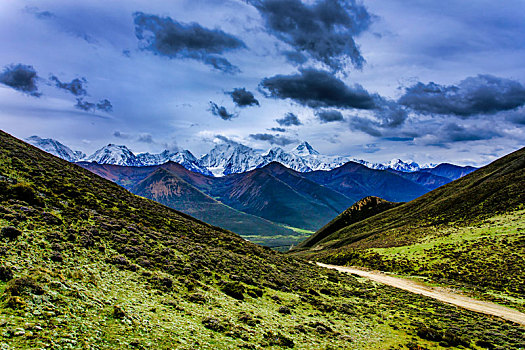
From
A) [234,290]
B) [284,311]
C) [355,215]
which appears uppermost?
[355,215]

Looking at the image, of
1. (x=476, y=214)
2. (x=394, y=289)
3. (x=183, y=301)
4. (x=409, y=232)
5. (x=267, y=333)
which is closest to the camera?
(x=267, y=333)

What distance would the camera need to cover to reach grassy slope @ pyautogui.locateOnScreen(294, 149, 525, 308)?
190ft

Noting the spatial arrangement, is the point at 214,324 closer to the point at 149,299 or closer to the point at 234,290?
the point at 149,299

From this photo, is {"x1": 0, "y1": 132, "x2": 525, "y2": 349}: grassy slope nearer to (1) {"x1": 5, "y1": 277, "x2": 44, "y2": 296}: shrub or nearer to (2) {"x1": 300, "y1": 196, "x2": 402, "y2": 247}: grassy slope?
(1) {"x1": 5, "y1": 277, "x2": 44, "y2": 296}: shrub

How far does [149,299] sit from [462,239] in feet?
297

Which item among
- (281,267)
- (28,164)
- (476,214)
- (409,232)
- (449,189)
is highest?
(449,189)

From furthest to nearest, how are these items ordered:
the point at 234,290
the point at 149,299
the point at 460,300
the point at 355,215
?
the point at 355,215 → the point at 460,300 → the point at 234,290 → the point at 149,299

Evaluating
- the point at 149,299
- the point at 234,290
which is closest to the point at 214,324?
the point at 149,299

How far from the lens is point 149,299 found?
20.2m

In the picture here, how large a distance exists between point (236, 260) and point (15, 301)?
32.7m

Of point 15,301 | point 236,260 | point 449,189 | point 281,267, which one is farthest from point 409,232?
point 15,301

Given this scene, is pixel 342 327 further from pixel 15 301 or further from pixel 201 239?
pixel 201 239

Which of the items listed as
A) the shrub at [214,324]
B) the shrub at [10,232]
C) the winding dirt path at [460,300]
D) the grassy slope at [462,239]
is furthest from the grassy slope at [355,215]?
the shrub at [10,232]

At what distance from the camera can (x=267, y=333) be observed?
66.3ft
